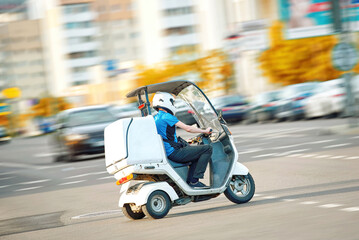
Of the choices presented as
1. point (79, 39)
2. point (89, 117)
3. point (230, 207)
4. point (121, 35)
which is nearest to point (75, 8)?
point (79, 39)

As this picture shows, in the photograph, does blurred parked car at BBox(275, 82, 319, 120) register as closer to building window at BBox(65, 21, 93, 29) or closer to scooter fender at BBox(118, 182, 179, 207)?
scooter fender at BBox(118, 182, 179, 207)

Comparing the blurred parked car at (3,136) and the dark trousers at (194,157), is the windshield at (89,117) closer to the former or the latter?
the dark trousers at (194,157)

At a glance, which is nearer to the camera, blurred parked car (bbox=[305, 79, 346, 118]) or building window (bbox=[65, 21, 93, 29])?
blurred parked car (bbox=[305, 79, 346, 118])

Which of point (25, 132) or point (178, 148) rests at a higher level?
point (178, 148)

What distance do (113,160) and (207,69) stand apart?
69.4 m

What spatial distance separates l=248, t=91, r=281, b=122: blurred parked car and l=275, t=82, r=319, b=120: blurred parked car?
0.82 metres

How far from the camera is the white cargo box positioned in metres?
9.61

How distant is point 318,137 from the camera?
2334 centimetres

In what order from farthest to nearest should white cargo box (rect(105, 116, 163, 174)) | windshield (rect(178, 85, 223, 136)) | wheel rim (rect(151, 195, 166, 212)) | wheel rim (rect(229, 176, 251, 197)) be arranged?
windshield (rect(178, 85, 223, 136))
wheel rim (rect(229, 176, 251, 197))
wheel rim (rect(151, 195, 166, 212))
white cargo box (rect(105, 116, 163, 174))

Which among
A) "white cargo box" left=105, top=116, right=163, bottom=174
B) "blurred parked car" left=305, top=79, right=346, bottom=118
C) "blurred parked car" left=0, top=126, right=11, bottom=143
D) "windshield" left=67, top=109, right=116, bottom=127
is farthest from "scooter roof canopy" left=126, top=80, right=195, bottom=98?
"blurred parked car" left=0, top=126, right=11, bottom=143

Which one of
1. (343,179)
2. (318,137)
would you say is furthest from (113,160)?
(318,137)

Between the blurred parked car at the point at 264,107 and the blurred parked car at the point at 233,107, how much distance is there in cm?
151

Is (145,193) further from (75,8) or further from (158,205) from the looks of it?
(75,8)

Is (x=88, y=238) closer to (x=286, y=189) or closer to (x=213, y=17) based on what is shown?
(x=286, y=189)
